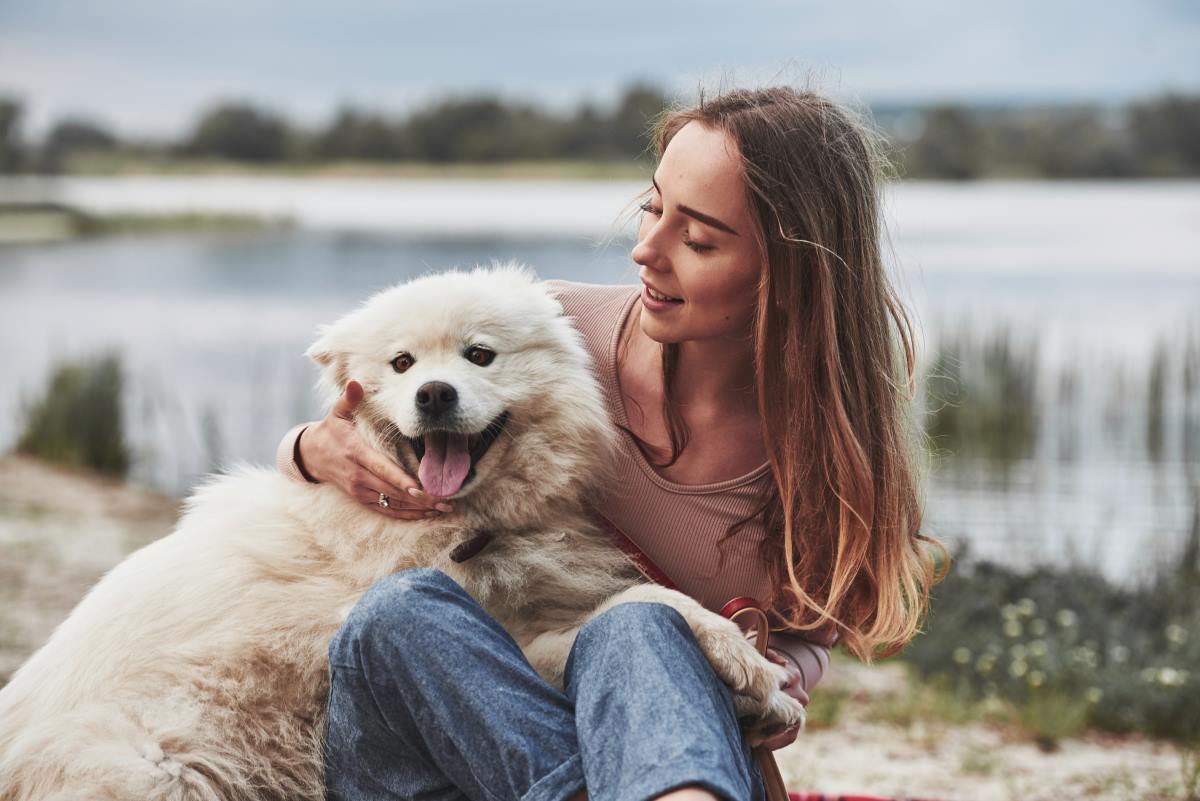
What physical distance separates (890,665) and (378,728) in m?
3.45

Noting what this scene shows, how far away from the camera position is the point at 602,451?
8.76 ft

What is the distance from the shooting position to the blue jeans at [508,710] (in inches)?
76.9

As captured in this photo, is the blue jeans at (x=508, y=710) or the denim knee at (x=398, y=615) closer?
the blue jeans at (x=508, y=710)

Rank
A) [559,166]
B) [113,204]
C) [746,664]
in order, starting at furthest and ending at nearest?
1. [113,204]
2. [559,166]
3. [746,664]

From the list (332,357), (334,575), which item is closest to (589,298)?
(332,357)

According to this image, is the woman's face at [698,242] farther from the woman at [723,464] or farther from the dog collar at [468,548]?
the dog collar at [468,548]

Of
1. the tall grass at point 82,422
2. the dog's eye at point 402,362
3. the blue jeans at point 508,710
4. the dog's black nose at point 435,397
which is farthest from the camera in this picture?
the tall grass at point 82,422

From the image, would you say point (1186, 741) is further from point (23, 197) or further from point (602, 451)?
point (23, 197)

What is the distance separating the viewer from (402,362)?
2.59 meters

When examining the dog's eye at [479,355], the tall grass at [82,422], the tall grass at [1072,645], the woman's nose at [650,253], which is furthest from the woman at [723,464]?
the tall grass at [82,422]

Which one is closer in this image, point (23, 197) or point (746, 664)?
point (746, 664)

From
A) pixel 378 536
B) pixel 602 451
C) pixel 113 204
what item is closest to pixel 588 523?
pixel 602 451

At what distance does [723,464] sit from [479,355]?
60cm

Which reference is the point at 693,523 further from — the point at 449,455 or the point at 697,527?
A: the point at 449,455
